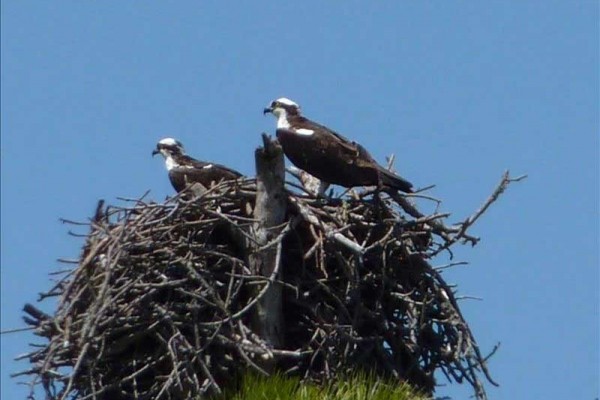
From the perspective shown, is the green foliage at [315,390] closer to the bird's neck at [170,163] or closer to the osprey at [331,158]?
the osprey at [331,158]

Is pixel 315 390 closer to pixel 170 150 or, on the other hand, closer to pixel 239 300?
pixel 239 300

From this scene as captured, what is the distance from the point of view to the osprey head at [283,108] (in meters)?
13.2

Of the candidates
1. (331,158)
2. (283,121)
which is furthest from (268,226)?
(283,121)

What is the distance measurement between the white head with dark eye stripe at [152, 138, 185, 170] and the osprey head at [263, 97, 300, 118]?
85cm

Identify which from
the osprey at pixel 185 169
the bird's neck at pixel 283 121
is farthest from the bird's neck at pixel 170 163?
the bird's neck at pixel 283 121

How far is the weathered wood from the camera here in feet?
38.4

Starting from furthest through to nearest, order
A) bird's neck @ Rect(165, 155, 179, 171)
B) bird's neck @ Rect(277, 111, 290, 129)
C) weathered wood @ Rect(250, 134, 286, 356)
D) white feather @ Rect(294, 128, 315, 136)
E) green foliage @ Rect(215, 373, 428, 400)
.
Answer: bird's neck @ Rect(165, 155, 179, 171) < bird's neck @ Rect(277, 111, 290, 129) < white feather @ Rect(294, 128, 315, 136) < weathered wood @ Rect(250, 134, 286, 356) < green foliage @ Rect(215, 373, 428, 400)

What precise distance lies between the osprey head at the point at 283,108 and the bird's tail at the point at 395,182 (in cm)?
132

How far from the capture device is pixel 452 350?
1186cm

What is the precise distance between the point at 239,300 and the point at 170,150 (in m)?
2.30

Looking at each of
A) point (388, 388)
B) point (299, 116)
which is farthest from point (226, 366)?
point (299, 116)

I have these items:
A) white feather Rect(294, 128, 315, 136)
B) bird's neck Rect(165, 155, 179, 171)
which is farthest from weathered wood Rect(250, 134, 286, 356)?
bird's neck Rect(165, 155, 179, 171)

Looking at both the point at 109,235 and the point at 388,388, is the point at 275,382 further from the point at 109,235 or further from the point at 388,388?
the point at 109,235

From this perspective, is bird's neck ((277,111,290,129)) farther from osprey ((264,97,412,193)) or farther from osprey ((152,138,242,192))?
osprey ((152,138,242,192))
